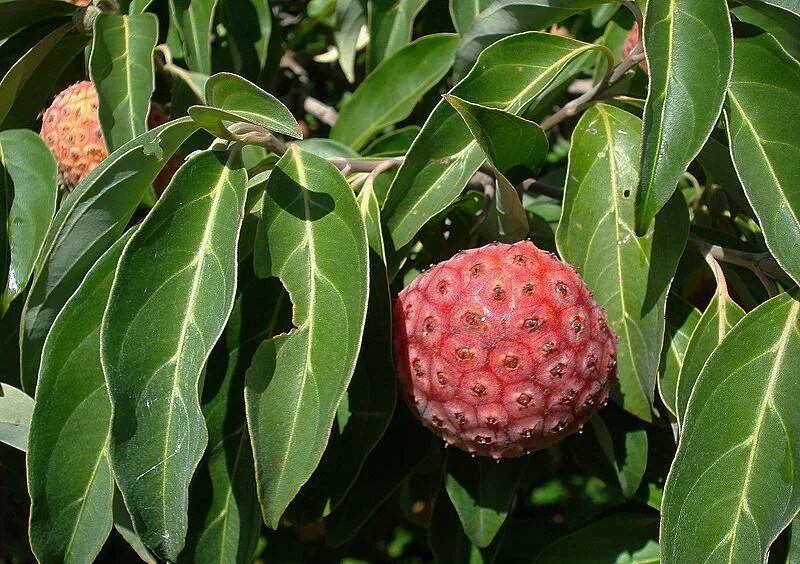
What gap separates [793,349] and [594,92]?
55cm

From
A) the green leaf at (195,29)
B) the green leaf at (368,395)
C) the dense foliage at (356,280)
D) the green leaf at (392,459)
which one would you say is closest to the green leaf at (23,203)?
the dense foliage at (356,280)

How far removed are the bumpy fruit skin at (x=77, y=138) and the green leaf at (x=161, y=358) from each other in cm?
54

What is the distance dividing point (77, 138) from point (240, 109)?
513mm

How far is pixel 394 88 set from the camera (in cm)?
205

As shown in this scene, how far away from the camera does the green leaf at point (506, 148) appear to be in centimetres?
127

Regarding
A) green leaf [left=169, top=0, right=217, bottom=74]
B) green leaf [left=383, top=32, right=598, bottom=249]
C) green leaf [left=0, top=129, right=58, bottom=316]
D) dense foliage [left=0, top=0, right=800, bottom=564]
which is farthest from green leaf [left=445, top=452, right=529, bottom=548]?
green leaf [left=169, top=0, right=217, bottom=74]

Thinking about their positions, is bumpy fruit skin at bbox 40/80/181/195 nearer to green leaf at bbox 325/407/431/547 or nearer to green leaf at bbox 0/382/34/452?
green leaf at bbox 0/382/34/452

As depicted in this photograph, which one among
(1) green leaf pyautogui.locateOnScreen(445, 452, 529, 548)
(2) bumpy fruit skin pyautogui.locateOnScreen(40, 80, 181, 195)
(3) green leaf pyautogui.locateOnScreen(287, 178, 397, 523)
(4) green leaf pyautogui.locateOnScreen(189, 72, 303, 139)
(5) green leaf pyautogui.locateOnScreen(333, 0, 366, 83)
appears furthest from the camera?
(5) green leaf pyautogui.locateOnScreen(333, 0, 366, 83)

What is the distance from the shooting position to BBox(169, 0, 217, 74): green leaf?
5.98 feet

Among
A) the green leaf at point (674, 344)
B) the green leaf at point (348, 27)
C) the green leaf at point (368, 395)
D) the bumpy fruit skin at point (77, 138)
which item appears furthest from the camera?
the green leaf at point (348, 27)

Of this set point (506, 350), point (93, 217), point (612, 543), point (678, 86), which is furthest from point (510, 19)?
point (612, 543)

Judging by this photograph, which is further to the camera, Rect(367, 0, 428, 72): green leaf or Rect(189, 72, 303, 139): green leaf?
Rect(367, 0, 428, 72): green leaf

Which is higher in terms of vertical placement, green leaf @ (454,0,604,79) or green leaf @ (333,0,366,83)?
green leaf @ (454,0,604,79)

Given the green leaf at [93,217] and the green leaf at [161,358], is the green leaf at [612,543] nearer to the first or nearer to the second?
the green leaf at [161,358]
